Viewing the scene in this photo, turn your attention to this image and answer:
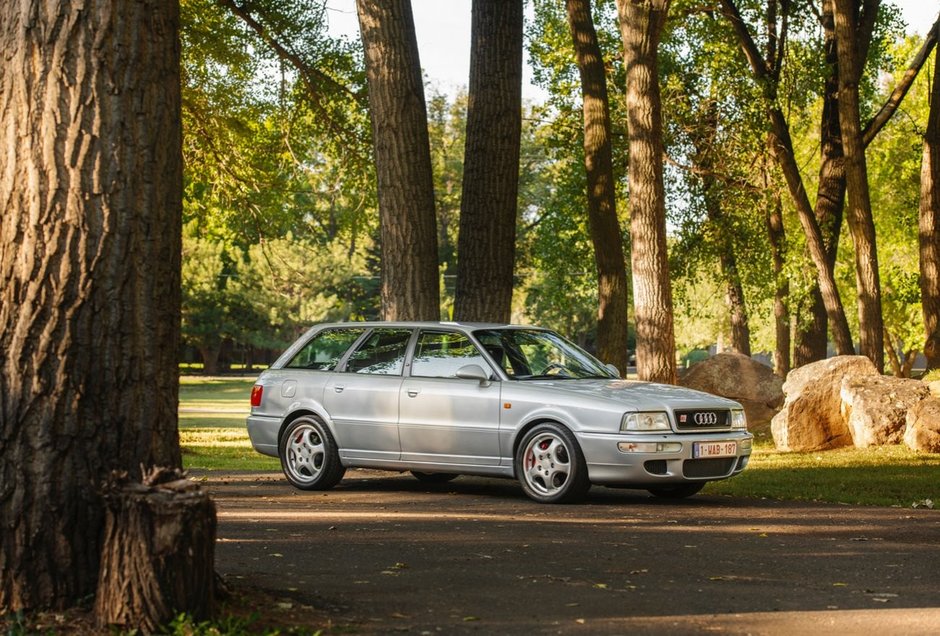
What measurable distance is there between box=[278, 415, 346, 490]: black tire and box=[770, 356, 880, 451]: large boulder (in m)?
7.95

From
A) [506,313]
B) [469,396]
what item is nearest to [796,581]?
[469,396]

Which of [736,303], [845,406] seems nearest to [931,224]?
[845,406]

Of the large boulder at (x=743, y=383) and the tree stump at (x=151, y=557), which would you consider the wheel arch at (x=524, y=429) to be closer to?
the tree stump at (x=151, y=557)

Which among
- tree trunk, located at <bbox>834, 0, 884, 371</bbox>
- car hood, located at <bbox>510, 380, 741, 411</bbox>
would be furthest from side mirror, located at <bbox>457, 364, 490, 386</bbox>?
tree trunk, located at <bbox>834, 0, 884, 371</bbox>

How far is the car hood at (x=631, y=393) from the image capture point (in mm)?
11883

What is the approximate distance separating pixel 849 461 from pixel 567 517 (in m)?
7.32

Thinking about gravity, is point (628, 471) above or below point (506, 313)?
below

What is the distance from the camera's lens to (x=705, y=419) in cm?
1224

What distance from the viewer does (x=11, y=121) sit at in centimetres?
646

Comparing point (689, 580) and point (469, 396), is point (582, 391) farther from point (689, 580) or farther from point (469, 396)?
point (689, 580)

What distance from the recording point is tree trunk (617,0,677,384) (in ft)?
60.7

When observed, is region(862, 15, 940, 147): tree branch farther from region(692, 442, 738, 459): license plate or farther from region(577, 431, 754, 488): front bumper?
region(577, 431, 754, 488): front bumper

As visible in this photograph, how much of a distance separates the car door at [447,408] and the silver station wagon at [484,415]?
0.5 inches

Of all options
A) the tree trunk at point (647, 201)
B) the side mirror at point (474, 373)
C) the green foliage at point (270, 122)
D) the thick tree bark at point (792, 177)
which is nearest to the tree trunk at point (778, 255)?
the thick tree bark at point (792, 177)
